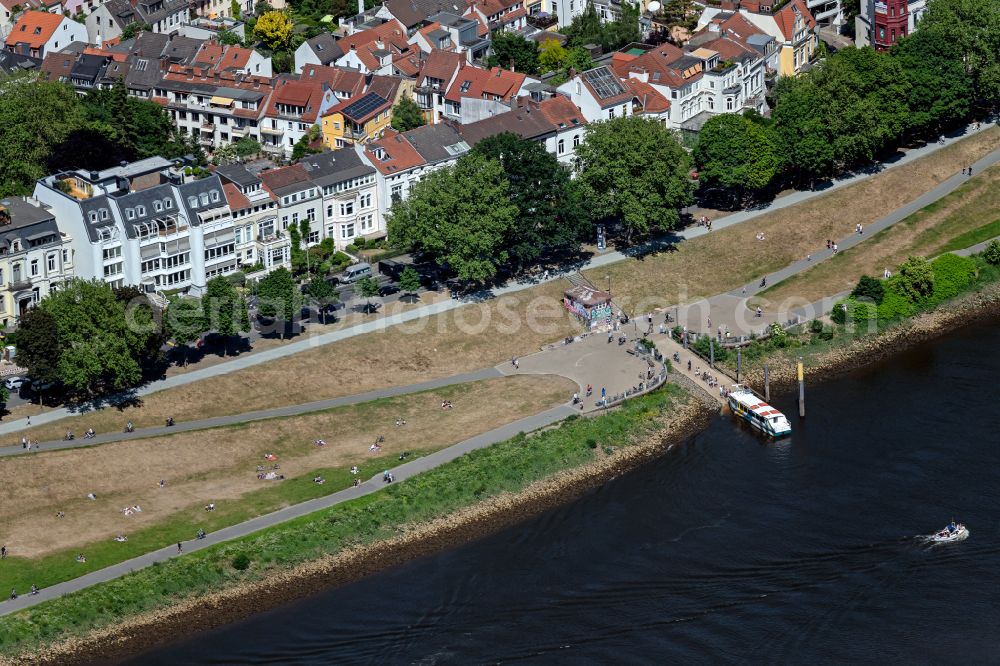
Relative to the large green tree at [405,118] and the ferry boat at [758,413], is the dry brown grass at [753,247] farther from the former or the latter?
the large green tree at [405,118]

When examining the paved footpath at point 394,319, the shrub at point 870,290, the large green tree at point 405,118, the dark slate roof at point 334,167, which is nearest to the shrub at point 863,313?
the shrub at point 870,290

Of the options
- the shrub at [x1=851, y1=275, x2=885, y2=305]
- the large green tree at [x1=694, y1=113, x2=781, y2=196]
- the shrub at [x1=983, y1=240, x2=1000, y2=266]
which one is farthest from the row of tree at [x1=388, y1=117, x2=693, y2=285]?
the shrub at [x1=983, y1=240, x2=1000, y2=266]

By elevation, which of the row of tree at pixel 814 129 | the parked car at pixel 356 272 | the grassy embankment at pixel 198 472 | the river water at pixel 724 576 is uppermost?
the row of tree at pixel 814 129

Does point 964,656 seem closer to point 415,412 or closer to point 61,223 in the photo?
point 415,412

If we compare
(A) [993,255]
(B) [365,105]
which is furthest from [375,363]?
(A) [993,255]

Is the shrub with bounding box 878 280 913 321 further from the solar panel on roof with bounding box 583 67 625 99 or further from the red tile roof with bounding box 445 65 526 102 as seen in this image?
the red tile roof with bounding box 445 65 526 102

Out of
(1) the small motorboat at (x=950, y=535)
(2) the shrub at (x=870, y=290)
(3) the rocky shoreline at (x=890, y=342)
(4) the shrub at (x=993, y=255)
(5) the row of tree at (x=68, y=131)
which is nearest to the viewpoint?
(1) the small motorboat at (x=950, y=535)

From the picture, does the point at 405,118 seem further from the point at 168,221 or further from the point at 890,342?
the point at 890,342
